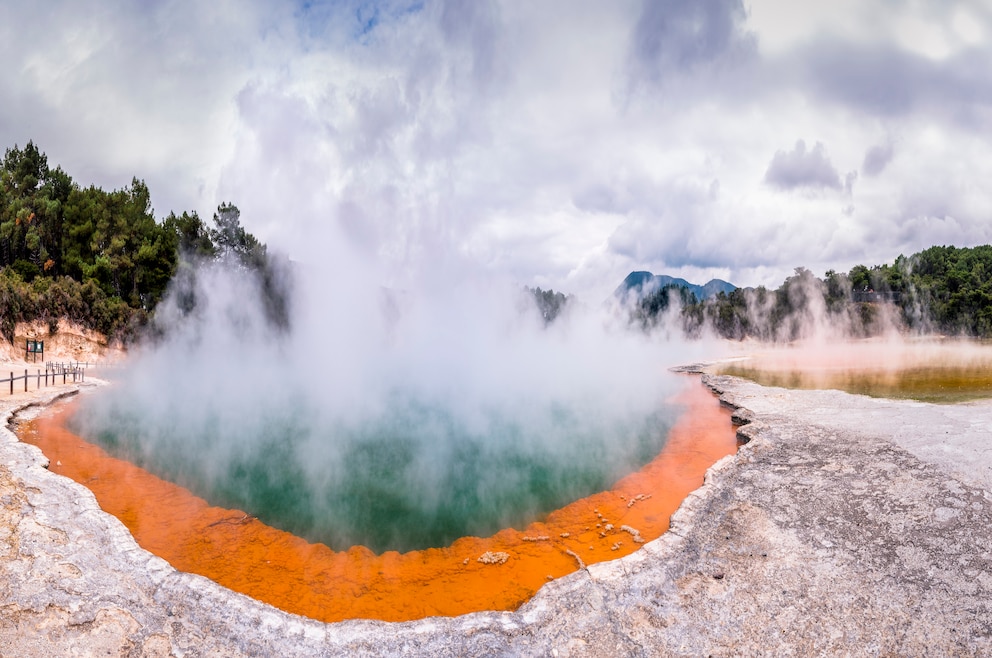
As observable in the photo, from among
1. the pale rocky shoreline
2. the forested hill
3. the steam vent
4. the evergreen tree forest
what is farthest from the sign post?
the evergreen tree forest

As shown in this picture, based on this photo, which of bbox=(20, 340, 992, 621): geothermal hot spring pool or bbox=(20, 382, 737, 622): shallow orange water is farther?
bbox=(20, 340, 992, 621): geothermal hot spring pool

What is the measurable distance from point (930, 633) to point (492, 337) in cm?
4030

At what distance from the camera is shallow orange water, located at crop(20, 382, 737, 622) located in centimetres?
618

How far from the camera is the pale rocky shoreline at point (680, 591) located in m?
4.75

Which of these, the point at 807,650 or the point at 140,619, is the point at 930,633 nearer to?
the point at 807,650

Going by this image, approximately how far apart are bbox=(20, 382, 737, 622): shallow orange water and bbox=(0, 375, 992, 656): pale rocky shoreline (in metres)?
0.75

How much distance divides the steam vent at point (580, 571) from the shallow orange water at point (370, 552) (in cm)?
4

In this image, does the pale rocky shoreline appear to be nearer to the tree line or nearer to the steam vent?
the steam vent

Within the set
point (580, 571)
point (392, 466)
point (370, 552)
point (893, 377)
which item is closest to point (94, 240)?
point (392, 466)

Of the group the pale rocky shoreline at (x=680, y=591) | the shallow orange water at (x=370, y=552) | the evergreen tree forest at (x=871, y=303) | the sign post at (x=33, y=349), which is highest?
the evergreen tree forest at (x=871, y=303)

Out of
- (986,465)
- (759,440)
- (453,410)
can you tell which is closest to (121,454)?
(453,410)

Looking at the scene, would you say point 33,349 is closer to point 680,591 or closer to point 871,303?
point 680,591

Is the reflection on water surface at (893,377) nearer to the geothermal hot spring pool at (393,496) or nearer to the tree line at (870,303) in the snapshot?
the geothermal hot spring pool at (393,496)

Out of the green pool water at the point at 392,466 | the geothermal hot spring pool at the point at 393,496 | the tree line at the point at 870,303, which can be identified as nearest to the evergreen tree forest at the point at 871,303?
the tree line at the point at 870,303
